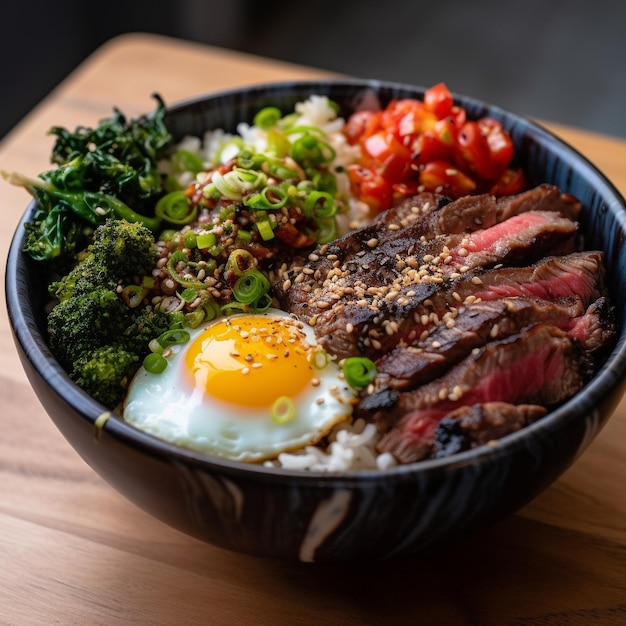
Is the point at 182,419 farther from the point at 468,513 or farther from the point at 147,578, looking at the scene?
the point at 468,513

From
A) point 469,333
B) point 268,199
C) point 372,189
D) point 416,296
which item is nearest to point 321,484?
point 469,333

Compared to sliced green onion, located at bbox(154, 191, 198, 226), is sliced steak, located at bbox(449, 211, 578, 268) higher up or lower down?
higher up

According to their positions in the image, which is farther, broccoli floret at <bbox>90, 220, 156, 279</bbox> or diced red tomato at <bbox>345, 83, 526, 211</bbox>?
diced red tomato at <bbox>345, 83, 526, 211</bbox>

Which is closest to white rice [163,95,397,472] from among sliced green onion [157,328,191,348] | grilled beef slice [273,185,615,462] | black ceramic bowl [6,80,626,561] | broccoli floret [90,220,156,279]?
grilled beef slice [273,185,615,462]

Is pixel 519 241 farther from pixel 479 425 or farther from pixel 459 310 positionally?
pixel 479 425

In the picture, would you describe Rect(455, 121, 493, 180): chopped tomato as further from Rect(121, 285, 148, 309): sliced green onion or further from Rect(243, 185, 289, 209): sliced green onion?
Rect(121, 285, 148, 309): sliced green onion

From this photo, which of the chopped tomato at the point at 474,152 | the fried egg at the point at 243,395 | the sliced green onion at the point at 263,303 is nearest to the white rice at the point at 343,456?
the fried egg at the point at 243,395
